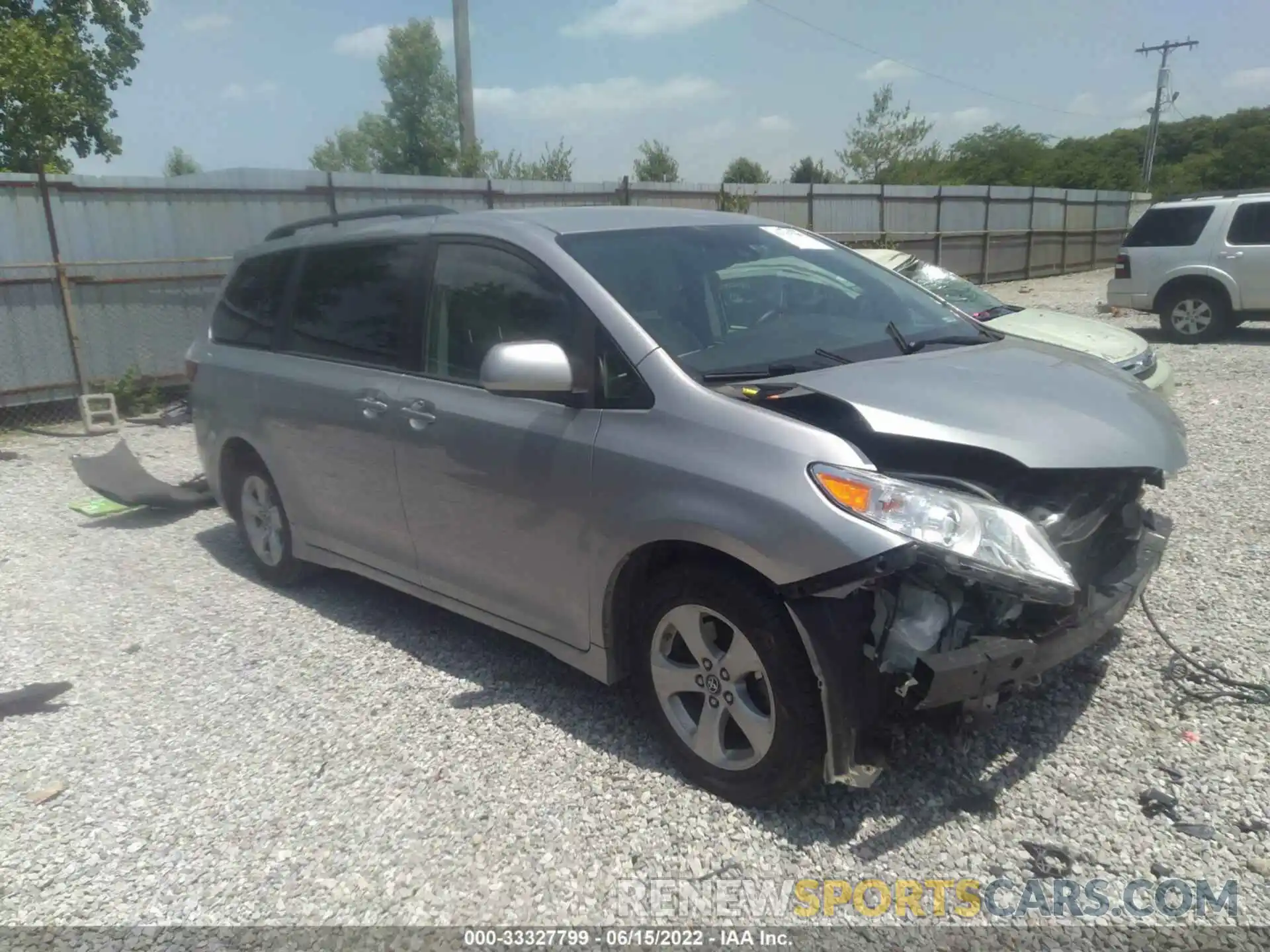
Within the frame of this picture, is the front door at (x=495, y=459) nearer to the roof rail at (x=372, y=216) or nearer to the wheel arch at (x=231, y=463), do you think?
the roof rail at (x=372, y=216)

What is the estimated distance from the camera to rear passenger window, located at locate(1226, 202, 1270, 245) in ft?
42.3

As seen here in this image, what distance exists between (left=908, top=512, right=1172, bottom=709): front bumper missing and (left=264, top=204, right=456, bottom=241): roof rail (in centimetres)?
288

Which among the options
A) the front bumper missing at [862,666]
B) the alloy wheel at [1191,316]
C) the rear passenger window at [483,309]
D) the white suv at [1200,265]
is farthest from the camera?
the alloy wheel at [1191,316]

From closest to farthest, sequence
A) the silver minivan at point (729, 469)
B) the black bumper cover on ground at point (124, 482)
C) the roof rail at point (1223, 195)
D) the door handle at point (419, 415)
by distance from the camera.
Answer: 1. the silver minivan at point (729, 469)
2. the door handle at point (419, 415)
3. the black bumper cover on ground at point (124, 482)
4. the roof rail at point (1223, 195)

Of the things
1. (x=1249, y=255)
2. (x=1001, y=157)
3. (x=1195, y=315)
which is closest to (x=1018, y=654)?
(x=1249, y=255)

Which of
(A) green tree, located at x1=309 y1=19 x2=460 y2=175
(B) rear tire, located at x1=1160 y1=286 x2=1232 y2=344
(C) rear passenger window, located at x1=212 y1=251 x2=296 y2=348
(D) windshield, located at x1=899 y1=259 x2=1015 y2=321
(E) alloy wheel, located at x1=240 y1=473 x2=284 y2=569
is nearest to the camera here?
(C) rear passenger window, located at x1=212 y1=251 x2=296 y2=348

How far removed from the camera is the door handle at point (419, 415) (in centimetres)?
398

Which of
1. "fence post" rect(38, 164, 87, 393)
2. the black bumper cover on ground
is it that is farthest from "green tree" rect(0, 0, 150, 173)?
the black bumper cover on ground

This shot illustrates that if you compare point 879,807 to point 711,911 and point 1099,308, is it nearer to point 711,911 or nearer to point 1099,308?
point 711,911

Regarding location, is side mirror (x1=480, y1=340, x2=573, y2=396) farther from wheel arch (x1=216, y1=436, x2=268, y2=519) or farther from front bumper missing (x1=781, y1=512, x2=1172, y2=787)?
wheel arch (x1=216, y1=436, x2=268, y2=519)

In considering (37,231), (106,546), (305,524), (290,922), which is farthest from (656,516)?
(37,231)

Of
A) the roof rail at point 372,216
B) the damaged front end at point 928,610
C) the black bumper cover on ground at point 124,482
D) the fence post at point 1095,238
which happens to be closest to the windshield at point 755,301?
the damaged front end at point 928,610

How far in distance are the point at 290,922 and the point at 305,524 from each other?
2537mm

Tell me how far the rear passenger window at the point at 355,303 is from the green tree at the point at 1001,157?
4428 centimetres
